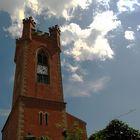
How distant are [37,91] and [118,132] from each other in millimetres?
13062

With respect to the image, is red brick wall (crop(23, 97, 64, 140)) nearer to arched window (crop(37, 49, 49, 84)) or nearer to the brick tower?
the brick tower

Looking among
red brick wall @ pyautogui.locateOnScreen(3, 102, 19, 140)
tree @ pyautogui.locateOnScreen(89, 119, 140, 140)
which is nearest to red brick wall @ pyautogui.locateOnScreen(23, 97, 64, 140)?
Result: red brick wall @ pyautogui.locateOnScreen(3, 102, 19, 140)

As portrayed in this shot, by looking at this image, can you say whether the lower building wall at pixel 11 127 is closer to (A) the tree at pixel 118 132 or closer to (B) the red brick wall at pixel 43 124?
(B) the red brick wall at pixel 43 124

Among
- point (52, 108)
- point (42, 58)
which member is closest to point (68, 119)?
point (52, 108)

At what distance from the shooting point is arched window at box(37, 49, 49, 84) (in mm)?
38250

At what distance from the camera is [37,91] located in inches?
1430

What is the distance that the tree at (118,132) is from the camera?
83.8 feet

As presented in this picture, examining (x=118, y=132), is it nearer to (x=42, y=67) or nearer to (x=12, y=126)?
(x=12, y=126)

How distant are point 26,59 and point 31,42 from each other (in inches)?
122

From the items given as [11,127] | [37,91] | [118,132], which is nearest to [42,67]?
[37,91]

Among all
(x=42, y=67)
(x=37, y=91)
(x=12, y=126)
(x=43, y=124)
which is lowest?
(x=43, y=124)

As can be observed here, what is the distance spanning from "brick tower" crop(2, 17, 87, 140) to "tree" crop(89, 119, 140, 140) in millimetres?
4934

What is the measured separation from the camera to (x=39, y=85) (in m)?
37.0

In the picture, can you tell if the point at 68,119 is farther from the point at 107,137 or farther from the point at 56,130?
the point at 107,137
